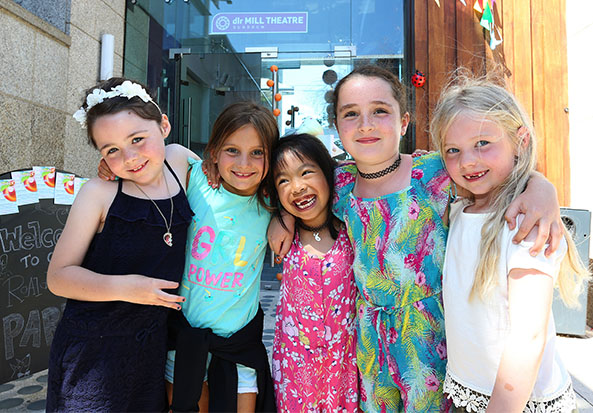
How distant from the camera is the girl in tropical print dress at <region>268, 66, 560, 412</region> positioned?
1.50m

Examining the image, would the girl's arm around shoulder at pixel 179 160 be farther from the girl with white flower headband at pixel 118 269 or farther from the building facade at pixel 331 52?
the building facade at pixel 331 52

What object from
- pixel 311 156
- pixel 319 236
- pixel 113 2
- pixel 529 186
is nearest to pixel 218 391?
pixel 319 236

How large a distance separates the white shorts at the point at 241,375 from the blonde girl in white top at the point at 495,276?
30.2 inches

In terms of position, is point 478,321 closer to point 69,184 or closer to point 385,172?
point 385,172

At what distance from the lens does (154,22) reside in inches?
213

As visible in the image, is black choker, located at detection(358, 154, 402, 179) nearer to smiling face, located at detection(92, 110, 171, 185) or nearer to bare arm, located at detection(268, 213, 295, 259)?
bare arm, located at detection(268, 213, 295, 259)

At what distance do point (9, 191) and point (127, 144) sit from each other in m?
1.64

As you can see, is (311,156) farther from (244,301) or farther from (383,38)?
(383,38)

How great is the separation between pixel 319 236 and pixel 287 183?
267mm

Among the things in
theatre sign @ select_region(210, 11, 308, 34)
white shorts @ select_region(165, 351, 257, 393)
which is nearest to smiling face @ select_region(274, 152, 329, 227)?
white shorts @ select_region(165, 351, 257, 393)

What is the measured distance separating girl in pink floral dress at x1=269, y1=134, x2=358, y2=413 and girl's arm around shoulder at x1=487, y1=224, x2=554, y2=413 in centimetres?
65

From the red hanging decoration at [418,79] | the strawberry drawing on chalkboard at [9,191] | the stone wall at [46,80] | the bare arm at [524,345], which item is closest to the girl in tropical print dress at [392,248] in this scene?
the bare arm at [524,345]

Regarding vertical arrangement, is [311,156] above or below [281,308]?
above

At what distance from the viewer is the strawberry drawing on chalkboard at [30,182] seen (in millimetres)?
2715
